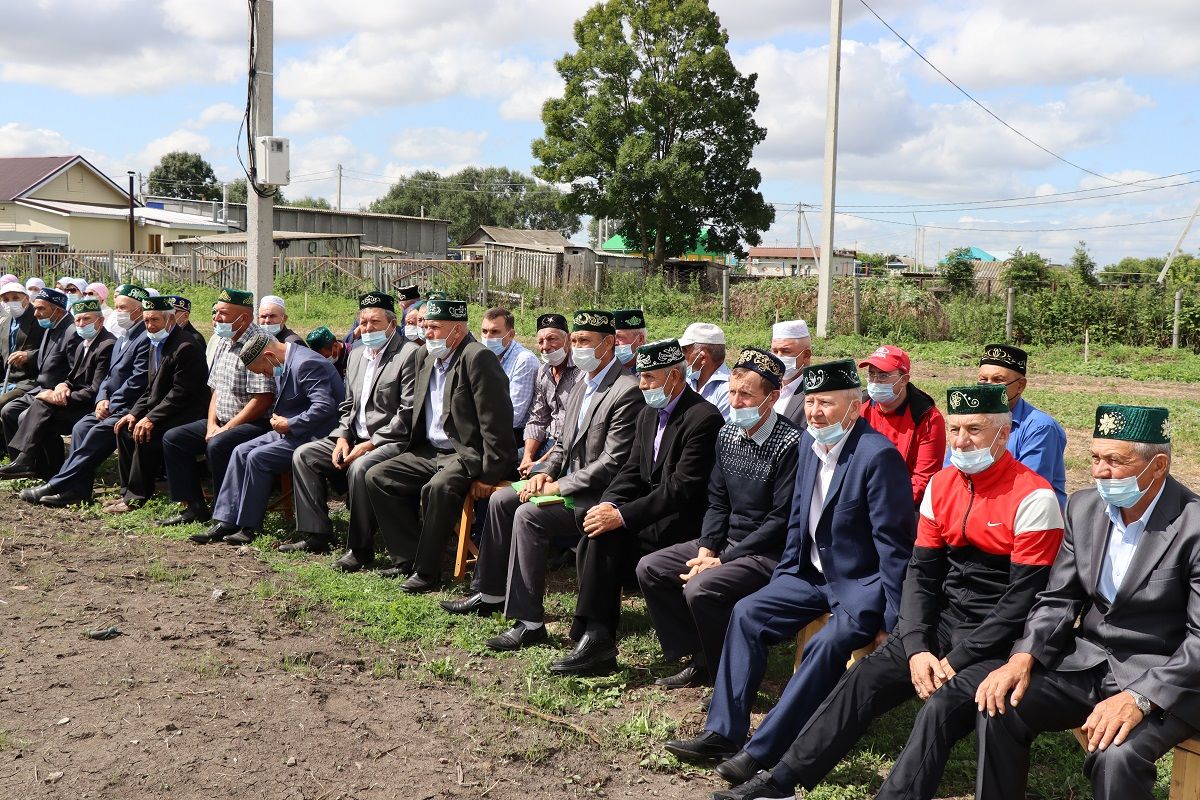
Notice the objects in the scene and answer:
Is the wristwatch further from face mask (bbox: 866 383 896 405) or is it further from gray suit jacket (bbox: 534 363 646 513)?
gray suit jacket (bbox: 534 363 646 513)

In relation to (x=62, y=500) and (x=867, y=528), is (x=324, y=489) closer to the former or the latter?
(x=62, y=500)

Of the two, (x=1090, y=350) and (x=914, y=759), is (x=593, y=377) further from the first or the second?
(x=1090, y=350)

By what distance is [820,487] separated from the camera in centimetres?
475

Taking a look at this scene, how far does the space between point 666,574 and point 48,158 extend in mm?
53459

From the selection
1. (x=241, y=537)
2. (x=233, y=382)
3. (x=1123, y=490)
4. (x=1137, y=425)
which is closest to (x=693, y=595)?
(x=1123, y=490)

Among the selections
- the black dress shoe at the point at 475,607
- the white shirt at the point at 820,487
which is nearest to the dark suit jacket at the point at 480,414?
the black dress shoe at the point at 475,607

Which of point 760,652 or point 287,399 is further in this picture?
point 287,399

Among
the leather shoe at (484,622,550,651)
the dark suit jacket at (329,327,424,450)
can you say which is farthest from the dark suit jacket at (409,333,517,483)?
the leather shoe at (484,622,550,651)

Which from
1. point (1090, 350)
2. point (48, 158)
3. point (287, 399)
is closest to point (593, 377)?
point (287, 399)

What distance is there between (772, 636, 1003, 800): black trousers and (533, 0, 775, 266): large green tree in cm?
3551

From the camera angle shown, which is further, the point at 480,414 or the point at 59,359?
the point at 59,359

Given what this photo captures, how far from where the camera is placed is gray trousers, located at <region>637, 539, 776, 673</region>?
494 centimetres

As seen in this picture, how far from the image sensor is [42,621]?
19.6 ft

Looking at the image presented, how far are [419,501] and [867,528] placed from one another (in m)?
3.69
